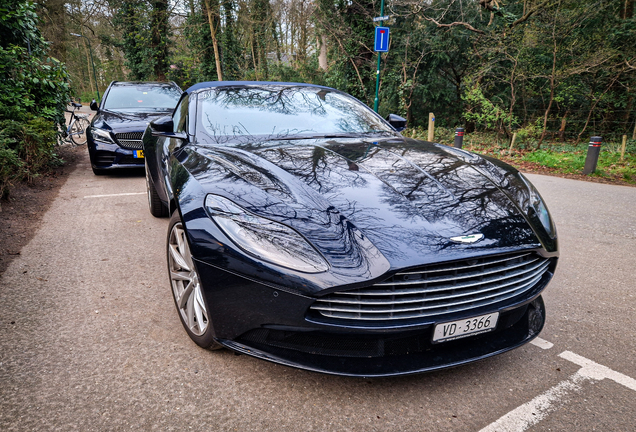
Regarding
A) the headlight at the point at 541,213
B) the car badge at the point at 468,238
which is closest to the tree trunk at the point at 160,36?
the headlight at the point at 541,213

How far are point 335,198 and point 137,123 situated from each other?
5918 mm

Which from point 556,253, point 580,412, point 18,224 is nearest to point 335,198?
point 556,253

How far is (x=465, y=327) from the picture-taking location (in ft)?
6.19

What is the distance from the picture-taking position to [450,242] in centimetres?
188

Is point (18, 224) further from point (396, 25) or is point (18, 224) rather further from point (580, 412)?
point (396, 25)

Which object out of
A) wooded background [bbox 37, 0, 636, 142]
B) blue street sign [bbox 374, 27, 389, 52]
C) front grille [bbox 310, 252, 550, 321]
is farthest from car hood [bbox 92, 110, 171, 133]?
front grille [bbox 310, 252, 550, 321]

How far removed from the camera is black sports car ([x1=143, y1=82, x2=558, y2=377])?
1.78 metres

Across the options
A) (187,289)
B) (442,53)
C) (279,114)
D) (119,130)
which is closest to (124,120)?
(119,130)

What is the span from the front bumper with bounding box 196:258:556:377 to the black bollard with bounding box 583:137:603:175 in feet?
25.9

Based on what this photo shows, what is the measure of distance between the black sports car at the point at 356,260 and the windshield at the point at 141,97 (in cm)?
590

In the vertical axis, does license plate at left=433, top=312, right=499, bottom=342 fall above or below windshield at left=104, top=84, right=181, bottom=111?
below

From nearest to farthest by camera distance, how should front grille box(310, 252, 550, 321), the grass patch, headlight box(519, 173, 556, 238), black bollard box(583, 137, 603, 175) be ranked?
1. front grille box(310, 252, 550, 321)
2. headlight box(519, 173, 556, 238)
3. black bollard box(583, 137, 603, 175)
4. the grass patch

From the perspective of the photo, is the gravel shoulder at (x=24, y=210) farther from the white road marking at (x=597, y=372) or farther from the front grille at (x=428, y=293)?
the white road marking at (x=597, y=372)

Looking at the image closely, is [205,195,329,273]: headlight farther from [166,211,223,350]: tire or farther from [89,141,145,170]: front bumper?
[89,141,145,170]: front bumper
